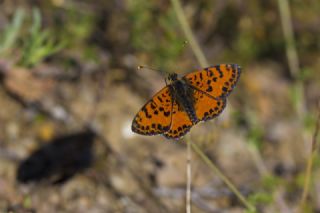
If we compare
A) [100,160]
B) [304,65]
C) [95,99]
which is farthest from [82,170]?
[304,65]

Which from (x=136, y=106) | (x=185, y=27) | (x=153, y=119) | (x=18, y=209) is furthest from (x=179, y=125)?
(x=136, y=106)

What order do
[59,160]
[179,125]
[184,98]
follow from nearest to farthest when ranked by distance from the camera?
[179,125]
[184,98]
[59,160]

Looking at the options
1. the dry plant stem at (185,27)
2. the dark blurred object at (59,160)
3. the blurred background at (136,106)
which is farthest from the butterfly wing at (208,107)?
the dark blurred object at (59,160)

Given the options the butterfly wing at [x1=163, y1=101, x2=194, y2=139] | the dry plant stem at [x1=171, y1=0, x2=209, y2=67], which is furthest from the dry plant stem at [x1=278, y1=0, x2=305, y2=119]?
the butterfly wing at [x1=163, y1=101, x2=194, y2=139]

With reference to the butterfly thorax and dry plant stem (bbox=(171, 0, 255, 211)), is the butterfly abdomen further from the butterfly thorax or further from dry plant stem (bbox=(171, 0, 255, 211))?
dry plant stem (bbox=(171, 0, 255, 211))

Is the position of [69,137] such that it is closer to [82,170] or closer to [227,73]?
[82,170]

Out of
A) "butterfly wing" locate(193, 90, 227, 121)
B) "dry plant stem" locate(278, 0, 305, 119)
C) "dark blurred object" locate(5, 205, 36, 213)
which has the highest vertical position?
"dry plant stem" locate(278, 0, 305, 119)

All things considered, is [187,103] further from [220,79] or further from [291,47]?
[291,47]
